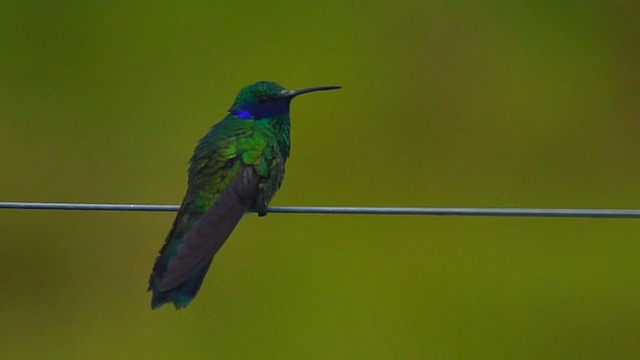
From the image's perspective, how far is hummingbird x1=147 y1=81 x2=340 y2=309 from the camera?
2.31 m

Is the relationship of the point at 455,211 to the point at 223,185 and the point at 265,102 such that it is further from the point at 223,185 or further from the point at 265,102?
the point at 265,102

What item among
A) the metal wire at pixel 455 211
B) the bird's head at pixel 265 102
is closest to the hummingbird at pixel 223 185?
the bird's head at pixel 265 102

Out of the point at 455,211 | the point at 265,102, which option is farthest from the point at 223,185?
the point at 455,211

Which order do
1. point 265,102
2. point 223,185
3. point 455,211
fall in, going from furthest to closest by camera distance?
point 265,102 → point 223,185 → point 455,211

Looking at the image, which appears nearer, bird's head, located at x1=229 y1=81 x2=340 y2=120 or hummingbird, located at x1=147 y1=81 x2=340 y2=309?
hummingbird, located at x1=147 y1=81 x2=340 y2=309

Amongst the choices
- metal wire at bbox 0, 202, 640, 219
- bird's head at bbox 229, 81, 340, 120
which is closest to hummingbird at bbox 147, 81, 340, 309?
bird's head at bbox 229, 81, 340, 120

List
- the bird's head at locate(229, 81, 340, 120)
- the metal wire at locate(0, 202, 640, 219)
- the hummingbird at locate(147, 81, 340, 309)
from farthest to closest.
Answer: the bird's head at locate(229, 81, 340, 120) → the hummingbird at locate(147, 81, 340, 309) → the metal wire at locate(0, 202, 640, 219)

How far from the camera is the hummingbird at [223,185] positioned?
7.59ft

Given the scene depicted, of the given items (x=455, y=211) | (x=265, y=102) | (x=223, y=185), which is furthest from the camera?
(x=265, y=102)

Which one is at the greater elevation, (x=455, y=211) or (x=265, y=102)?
(x=265, y=102)

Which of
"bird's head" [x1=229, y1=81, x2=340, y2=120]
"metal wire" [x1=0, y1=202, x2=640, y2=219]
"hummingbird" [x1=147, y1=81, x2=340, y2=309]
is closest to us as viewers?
"metal wire" [x1=0, y1=202, x2=640, y2=219]

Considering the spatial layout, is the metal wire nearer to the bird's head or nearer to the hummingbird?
the hummingbird

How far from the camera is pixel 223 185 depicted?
2.54m

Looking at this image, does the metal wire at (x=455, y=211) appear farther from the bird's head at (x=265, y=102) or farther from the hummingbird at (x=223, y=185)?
the bird's head at (x=265, y=102)
